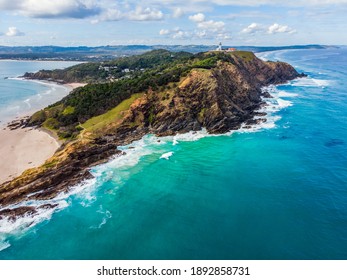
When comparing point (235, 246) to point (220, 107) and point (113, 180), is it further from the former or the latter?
point (220, 107)

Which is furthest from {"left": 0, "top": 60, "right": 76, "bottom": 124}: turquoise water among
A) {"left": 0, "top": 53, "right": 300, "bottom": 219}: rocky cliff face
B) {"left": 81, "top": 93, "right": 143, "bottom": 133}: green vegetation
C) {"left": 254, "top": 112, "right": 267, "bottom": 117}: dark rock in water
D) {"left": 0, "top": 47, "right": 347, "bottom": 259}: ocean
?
{"left": 254, "top": 112, "right": 267, "bottom": 117}: dark rock in water

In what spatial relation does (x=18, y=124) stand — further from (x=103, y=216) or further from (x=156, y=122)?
(x=103, y=216)

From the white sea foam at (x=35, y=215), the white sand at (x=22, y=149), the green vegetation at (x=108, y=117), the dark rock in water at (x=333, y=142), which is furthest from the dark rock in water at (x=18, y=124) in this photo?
the dark rock in water at (x=333, y=142)

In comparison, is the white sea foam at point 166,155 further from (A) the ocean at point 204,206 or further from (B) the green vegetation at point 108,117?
(B) the green vegetation at point 108,117

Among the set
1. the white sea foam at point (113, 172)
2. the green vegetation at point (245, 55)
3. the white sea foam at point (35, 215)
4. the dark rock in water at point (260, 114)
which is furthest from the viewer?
the green vegetation at point (245, 55)

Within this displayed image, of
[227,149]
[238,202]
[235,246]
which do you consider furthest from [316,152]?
[235,246]

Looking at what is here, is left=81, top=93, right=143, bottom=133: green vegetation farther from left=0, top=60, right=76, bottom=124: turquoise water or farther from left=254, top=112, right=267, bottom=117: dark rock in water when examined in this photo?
left=0, top=60, right=76, bottom=124: turquoise water

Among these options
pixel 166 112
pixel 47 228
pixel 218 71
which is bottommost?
pixel 47 228
